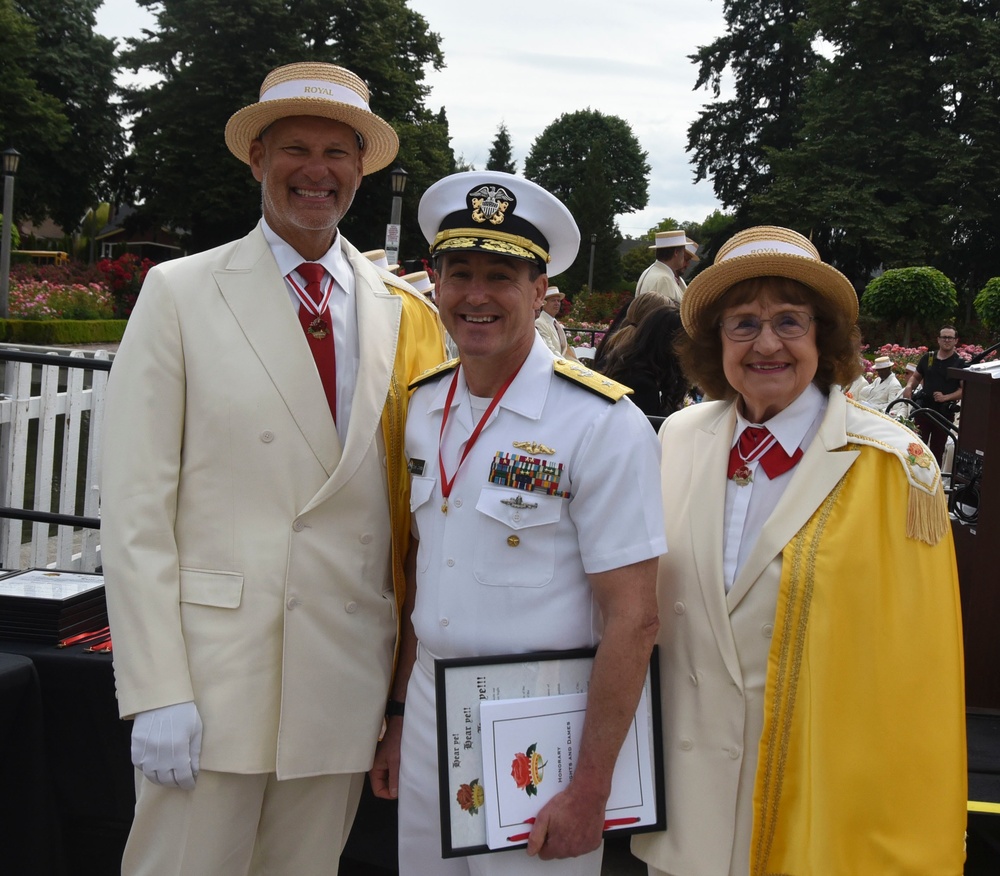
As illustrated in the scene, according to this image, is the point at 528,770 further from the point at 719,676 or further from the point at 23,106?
the point at 23,106

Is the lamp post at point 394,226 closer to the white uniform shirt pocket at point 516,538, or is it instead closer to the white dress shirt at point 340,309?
the white dress shirt at point 340,309

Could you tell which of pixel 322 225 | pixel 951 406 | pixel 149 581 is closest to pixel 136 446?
pixel 149 581

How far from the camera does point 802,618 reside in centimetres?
198

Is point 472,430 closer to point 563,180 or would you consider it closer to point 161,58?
point 161,58

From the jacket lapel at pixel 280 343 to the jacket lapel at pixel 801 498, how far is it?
1000mm

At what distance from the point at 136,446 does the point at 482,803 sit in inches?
43.5

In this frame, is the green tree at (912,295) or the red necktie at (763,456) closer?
the red necktie at (763,456)

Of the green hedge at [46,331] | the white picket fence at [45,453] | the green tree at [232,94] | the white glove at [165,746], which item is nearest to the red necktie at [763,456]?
the white glove at [165,746]

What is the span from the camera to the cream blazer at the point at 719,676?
2.04 m

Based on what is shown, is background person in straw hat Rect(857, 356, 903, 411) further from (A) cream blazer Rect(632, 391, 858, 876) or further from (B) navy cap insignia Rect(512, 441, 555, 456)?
(B) navy cap insignia Rect(512, 441, 555, 456)

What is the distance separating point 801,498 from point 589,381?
20.8 inches

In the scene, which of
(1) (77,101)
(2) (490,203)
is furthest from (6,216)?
(1) (77,101)

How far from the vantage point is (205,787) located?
7.14 feet

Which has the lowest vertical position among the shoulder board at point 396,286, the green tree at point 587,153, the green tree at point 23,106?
the shoulder board at point 396,286
